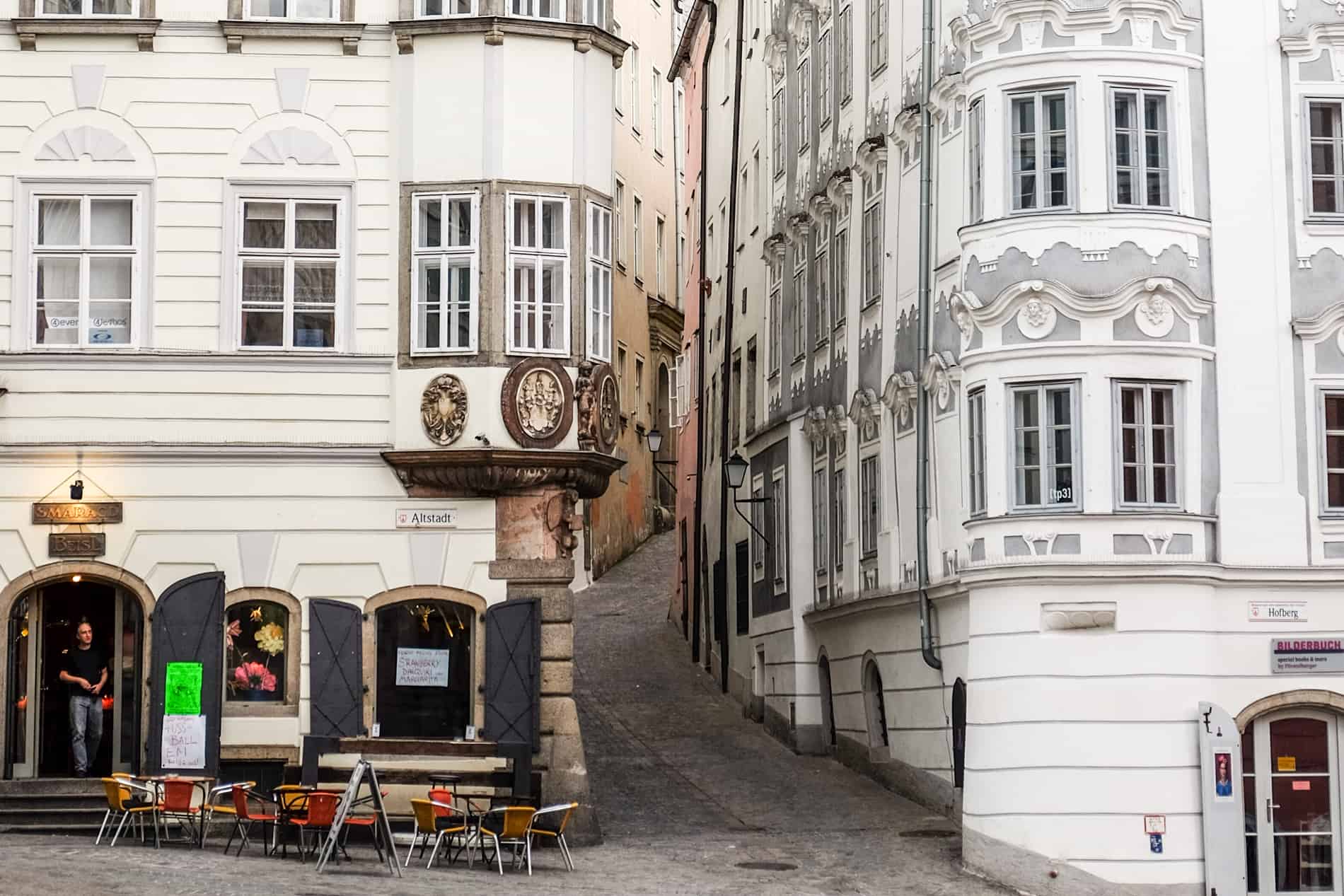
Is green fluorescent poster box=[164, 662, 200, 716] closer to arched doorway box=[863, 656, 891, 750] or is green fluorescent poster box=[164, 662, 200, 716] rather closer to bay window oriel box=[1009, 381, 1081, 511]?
bay window oriel box=[1009, 381, 1081, 511]

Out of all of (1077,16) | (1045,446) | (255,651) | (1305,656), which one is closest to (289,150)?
(255,651)

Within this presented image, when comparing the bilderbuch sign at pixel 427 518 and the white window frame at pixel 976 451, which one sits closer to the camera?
the bilderbuch sign at pixel 427 518

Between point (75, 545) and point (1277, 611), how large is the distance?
1351 centimetres

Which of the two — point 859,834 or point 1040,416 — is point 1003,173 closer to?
point 1040,416

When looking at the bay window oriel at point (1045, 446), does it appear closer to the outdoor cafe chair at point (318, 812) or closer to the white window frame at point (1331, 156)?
the white window frame at point (1331, 156)

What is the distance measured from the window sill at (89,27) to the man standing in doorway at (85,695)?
6746mm

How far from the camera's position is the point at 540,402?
23766 millimetres

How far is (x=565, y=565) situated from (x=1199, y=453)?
7.25 m

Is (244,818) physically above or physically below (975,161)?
below

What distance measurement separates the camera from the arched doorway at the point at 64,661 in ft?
77.5

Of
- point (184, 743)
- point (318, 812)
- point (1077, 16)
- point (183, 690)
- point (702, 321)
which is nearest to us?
point (318, 812)

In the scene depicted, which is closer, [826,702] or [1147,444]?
[1147,444]

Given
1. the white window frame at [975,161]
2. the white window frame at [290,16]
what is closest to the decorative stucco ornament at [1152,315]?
the white window frame at [975,161]

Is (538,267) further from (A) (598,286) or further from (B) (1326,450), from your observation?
(B) (1326,450)
